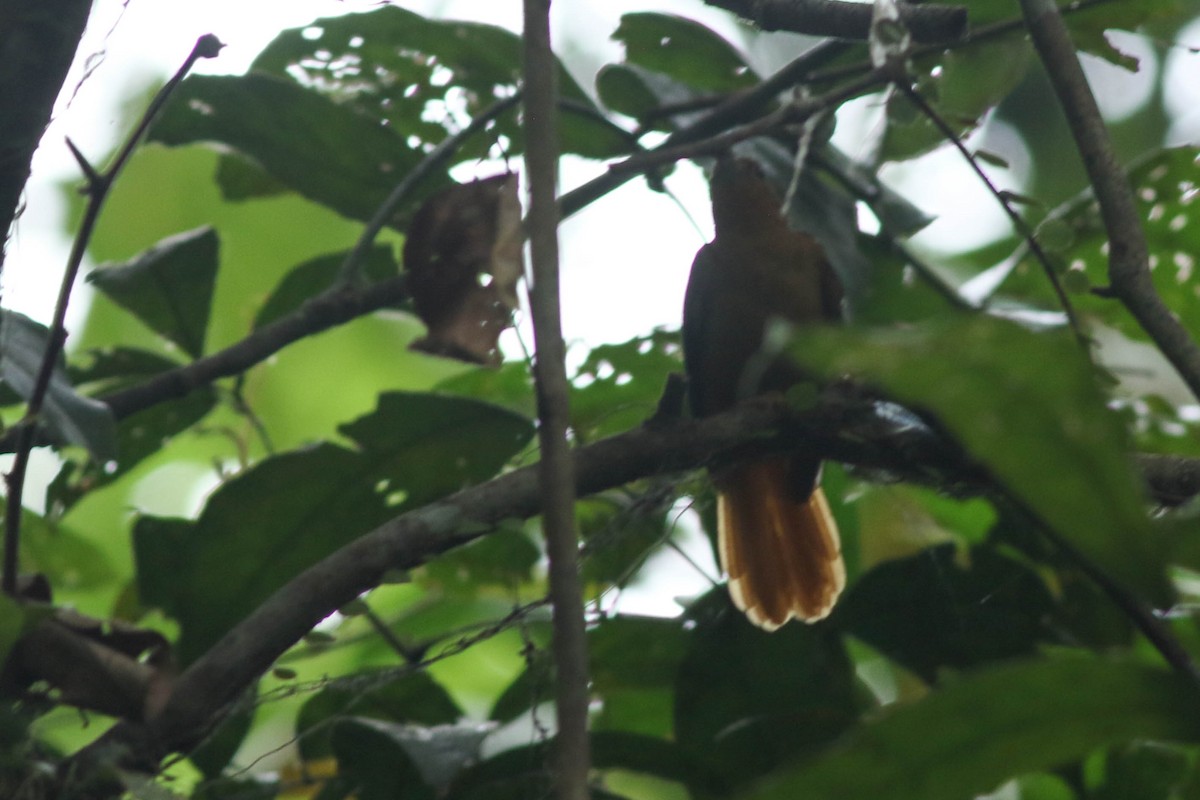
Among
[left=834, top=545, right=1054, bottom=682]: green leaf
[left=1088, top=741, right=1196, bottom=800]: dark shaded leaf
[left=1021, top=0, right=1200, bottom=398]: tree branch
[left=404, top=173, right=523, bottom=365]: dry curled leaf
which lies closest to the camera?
[left=1021, top=0, right=1200, bottom=398]: tree branch

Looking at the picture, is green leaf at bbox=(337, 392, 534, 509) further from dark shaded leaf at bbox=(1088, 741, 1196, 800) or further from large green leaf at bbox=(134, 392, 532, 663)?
dark shaded leaf at bbox=(1088, 741, 1196, 800)

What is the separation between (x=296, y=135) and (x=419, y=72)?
28cm

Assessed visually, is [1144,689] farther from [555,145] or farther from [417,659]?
[417,659]

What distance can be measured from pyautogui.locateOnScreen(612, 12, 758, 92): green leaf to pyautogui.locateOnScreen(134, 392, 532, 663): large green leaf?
75cm

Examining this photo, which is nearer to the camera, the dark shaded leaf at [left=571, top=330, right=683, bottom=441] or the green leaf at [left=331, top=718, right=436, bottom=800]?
the green leaf at [left=331, top=718, right=436, bottom=800]

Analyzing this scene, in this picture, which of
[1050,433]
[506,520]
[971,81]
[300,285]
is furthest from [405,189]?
[1050,433]

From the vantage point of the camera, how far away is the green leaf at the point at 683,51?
6.89 feet

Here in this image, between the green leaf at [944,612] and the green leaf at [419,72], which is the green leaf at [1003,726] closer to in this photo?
the green leaf at [944,612]

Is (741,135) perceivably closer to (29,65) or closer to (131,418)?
(29,65)

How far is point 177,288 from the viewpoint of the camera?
1982mm

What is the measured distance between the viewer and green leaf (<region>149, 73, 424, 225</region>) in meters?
1.99

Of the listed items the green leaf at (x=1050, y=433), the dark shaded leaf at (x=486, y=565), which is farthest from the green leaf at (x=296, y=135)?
the green leaf at (x=1050, y=433)

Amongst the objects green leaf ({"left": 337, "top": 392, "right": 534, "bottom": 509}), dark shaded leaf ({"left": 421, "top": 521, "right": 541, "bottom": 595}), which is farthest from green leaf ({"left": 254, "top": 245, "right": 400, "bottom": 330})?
dark shaded leaf ({"left": 421, "top": 521, "right": 541, "bottom": 595})

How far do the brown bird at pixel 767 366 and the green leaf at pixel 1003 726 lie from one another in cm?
139
